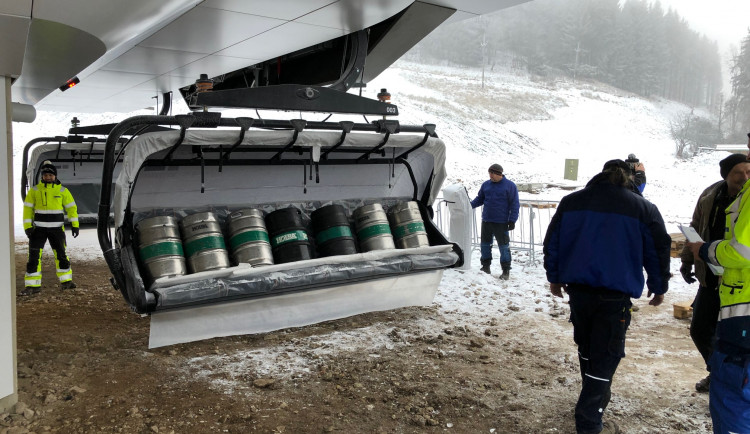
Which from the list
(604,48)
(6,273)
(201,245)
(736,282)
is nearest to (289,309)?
(201,245)

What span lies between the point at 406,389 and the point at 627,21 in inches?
2930

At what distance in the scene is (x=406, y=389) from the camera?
4.43 meters

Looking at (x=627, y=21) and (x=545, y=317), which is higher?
(x=627, y=21)

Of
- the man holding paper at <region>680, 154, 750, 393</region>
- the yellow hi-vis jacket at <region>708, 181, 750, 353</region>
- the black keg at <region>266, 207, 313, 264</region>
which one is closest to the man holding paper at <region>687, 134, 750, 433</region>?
the yellow hi-vis jacket at <region>708, 181, 750, 353</region>

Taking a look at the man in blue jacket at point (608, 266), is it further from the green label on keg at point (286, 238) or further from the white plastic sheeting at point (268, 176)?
the green label on keg at point (286, 238)

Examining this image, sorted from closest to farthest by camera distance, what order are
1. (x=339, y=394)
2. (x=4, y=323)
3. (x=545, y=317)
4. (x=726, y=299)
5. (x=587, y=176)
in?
1. (x=726, y=299)
2. (x=4, y=323)
3. (x=339, y=394)
4. (x=545, y=317)
5. (x=587, y=176)

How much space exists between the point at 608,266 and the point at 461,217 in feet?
18.1

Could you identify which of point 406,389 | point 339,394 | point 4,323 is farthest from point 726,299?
point 4,323

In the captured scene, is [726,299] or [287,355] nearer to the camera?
[726,299]

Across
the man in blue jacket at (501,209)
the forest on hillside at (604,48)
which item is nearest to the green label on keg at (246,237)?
the man in blue jacket at (501,209)

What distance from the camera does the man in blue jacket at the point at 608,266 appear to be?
360cm

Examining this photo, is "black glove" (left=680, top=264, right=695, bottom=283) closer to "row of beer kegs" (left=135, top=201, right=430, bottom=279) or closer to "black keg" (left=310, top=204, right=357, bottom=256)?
"row of beer kegs" (left=135, top=201, right=430, bottom=279)

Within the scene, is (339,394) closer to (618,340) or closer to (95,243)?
(618,340)

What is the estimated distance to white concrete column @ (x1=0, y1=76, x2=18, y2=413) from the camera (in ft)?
12.7
